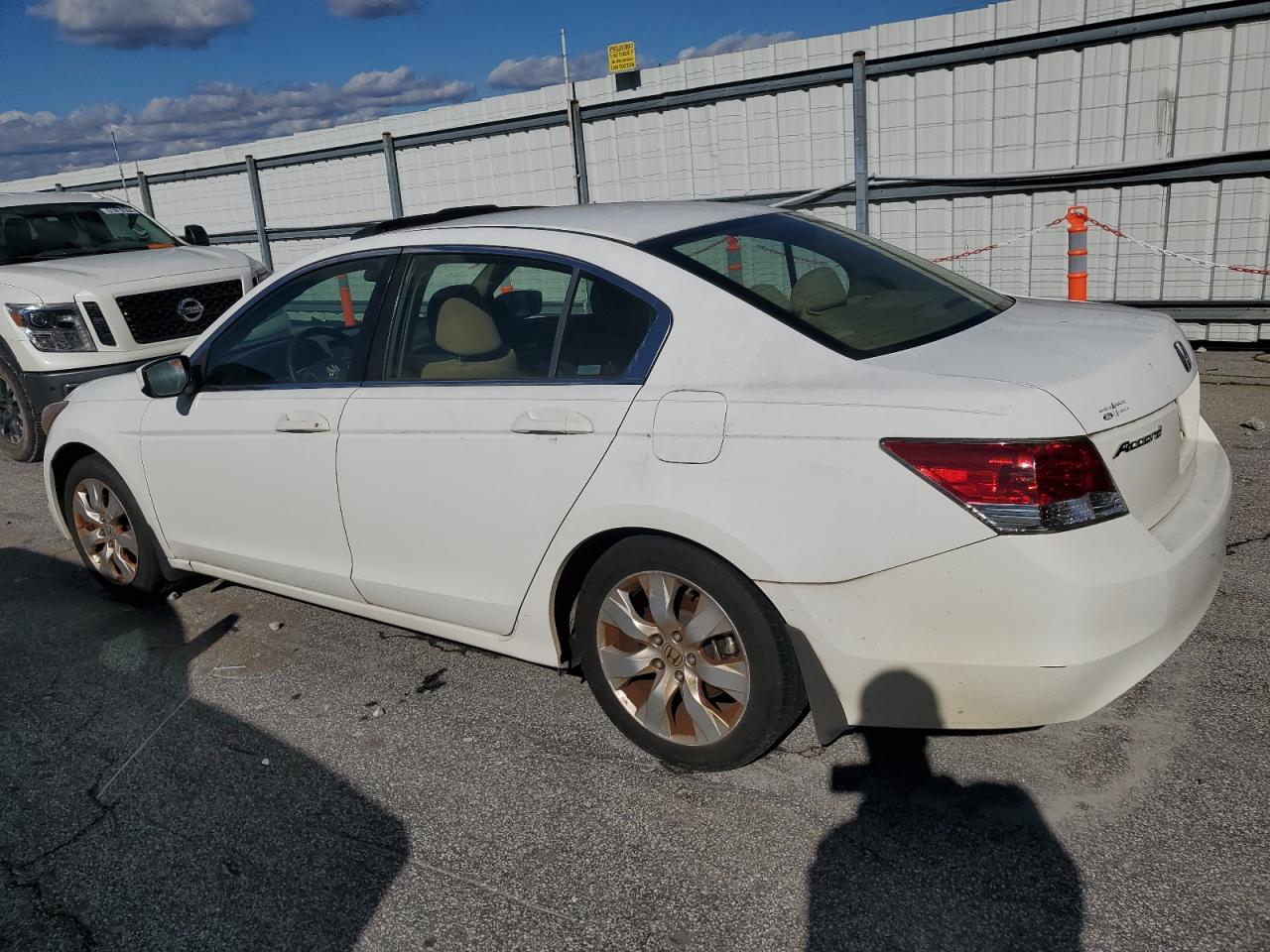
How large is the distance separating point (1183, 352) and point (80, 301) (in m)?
7.30

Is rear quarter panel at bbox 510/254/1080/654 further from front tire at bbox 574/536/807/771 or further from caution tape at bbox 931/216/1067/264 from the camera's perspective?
caution tape at bbox 931/216/1067/264

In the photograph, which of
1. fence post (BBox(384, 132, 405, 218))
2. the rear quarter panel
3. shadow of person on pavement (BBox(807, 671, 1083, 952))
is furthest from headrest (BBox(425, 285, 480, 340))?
fence post (BBox(384, 132, 405, 218))

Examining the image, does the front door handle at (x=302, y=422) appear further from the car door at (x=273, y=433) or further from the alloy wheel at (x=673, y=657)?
the alloy wheel at (x=673, y=657)

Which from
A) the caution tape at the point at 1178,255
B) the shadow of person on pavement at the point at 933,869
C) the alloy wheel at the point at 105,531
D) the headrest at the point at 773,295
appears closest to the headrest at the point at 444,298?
the headrest at the point at 773,295

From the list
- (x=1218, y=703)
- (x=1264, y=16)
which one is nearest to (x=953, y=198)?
(x=1264, y=16)

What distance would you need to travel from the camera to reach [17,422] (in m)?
8.18

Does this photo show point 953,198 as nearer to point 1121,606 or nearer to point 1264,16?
point 1264,16

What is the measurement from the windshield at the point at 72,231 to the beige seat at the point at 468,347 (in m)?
6.58

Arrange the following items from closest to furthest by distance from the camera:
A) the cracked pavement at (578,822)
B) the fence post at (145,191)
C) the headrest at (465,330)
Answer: the cracked pavement at (578,822) → the headrest at (465,330) → the fence post at (145,191)

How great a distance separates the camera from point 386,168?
1339 cm

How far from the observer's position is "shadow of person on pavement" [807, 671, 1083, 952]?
8.17 feet

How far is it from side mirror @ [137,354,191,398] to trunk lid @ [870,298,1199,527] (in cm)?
287

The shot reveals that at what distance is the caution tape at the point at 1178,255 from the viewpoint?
8.32 meters

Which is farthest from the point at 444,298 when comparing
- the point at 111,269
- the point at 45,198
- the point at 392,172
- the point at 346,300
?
the point at 392,172
